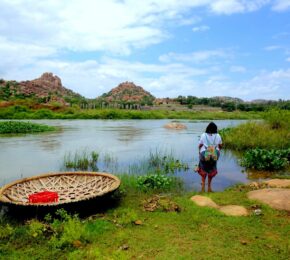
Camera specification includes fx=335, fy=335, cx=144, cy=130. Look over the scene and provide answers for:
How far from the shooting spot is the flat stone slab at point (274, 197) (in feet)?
19.6

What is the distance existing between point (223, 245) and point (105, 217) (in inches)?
84.9

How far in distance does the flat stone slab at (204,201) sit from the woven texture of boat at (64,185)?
1544mm

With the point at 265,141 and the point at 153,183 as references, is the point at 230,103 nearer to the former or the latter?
the point at 265,141

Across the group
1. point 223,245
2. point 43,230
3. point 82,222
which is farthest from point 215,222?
point 43,230

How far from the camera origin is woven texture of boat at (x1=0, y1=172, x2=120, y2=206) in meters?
6.73

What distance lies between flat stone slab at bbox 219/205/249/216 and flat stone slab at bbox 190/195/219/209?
179mm

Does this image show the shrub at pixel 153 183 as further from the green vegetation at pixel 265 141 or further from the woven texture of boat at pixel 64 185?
the green vegetation at pixel 265 141

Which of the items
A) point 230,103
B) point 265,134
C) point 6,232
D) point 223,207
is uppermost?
point 230,103

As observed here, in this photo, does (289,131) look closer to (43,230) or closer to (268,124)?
(268,124)

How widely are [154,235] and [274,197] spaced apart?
2.72 m

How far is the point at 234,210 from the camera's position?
19.0ft

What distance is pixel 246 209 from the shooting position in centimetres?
589

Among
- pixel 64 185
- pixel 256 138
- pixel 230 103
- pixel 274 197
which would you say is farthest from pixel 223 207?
pixel 230 103

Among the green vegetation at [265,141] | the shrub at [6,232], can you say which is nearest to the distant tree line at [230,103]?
the green vegetation at [265,141]
